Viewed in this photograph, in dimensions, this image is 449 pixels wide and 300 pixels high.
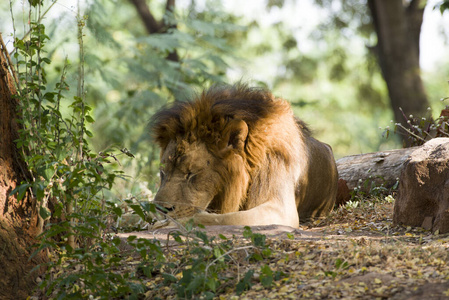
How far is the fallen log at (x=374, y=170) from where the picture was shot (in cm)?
655

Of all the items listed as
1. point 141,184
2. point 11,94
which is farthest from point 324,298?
point 141,184

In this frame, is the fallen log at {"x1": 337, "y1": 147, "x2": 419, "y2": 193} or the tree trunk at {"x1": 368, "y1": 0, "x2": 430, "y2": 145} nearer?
the fallen log at {"x1": 337, "y1": 147, "x2": 419, "y2": 193}

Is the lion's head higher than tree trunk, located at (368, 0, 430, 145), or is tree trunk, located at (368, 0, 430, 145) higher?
tree trunk, located at (368, 0, 430, 145)

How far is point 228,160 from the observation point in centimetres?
486

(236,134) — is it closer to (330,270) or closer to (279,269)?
(279,269)

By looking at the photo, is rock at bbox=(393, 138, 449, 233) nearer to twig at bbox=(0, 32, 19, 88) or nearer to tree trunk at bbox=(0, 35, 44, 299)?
tree trunk at bbox=(0, 35, 44, 299)

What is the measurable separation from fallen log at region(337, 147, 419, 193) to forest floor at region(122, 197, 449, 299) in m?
2.66

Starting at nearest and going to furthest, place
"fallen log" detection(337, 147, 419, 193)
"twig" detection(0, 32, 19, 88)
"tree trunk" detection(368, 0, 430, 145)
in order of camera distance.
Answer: "twig" detection(0, 32, 19, 88) < "fallen log" detection(337, 147, 419, 193) < "tree trunk" detection(368, 0, 430, 145)

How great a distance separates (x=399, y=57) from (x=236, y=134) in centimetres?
868

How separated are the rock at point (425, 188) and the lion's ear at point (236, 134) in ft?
4.33

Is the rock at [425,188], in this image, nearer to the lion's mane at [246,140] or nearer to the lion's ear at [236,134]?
the lion's mane at [246,140]

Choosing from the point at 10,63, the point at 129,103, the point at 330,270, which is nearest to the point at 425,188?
the point at 330,270

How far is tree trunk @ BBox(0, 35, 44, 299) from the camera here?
11.1ft

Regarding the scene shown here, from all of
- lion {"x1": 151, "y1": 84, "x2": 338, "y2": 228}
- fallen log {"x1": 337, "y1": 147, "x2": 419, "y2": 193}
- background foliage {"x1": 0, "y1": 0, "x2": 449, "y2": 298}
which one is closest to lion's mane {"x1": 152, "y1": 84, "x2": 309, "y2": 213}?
lion {"x1": 151, "y1": 84, "x2": 338, "y2": 228}
